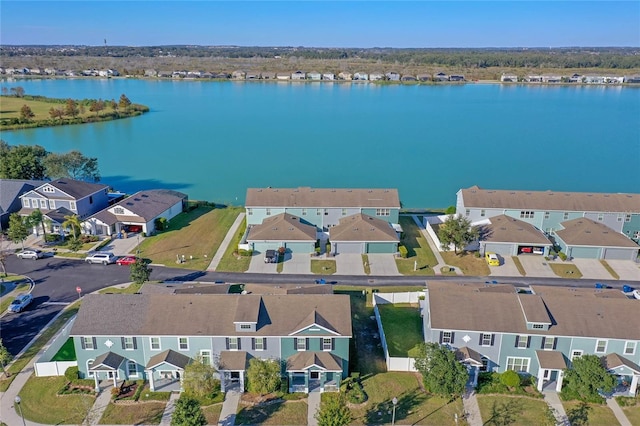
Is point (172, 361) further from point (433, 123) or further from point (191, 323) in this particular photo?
point (433, 123)

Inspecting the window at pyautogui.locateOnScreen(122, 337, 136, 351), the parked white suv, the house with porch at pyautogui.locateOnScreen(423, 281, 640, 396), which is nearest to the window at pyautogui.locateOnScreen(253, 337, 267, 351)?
the window at pyautogui.locateOnScreen(122, 337, 136, 351)

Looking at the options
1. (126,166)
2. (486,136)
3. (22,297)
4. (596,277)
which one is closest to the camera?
(22,297)

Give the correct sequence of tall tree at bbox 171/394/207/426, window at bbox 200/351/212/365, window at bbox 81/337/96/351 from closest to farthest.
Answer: tall tree at bbox 171/394/207/426
window at bbox 81/337/96/351
window at bbox 200/351/212/365

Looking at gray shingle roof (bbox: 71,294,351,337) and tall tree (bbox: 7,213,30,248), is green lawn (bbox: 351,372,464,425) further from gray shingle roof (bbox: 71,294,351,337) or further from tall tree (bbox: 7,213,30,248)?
tall tree (bbox: 7,213,30,248)

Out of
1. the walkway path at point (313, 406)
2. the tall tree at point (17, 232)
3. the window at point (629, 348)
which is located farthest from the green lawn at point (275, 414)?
the tall tree at point (17, 232)

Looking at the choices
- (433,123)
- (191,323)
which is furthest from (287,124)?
(191,323)

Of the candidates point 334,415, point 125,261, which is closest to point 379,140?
point 125,261
